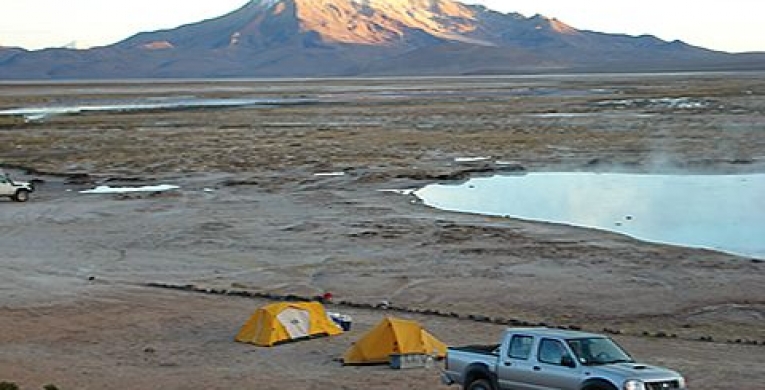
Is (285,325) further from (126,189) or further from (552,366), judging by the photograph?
(126,189)

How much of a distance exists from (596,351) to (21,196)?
115 feet

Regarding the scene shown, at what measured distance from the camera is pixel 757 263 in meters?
29.1

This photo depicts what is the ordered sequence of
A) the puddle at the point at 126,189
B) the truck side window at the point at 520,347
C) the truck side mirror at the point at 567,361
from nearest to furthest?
the truck side mirror at the point at 567,361 → the truck side window at the point at 520,347 → the puddle at the point at 126,189

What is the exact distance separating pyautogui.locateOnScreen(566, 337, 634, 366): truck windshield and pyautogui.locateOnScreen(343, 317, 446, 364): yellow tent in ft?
16.8

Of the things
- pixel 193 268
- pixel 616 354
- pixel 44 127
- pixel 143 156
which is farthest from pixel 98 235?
pixel 44 127

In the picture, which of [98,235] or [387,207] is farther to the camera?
[387,207]

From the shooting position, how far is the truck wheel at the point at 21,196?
46.3m

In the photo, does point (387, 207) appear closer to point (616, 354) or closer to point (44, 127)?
point (616, 354)

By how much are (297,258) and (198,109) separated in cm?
8335

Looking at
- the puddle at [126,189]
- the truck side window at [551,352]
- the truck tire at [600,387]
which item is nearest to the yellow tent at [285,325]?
the truck side window at [551,352]

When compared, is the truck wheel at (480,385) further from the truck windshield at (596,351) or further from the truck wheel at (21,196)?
the truck wheel at (21,196)

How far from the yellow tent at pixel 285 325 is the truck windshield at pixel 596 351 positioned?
834 centimetres

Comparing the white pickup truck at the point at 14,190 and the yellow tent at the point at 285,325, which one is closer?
the yellow tent at the point at 285,325

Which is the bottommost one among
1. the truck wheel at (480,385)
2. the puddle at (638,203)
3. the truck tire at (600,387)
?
the puddle at (638,203)
